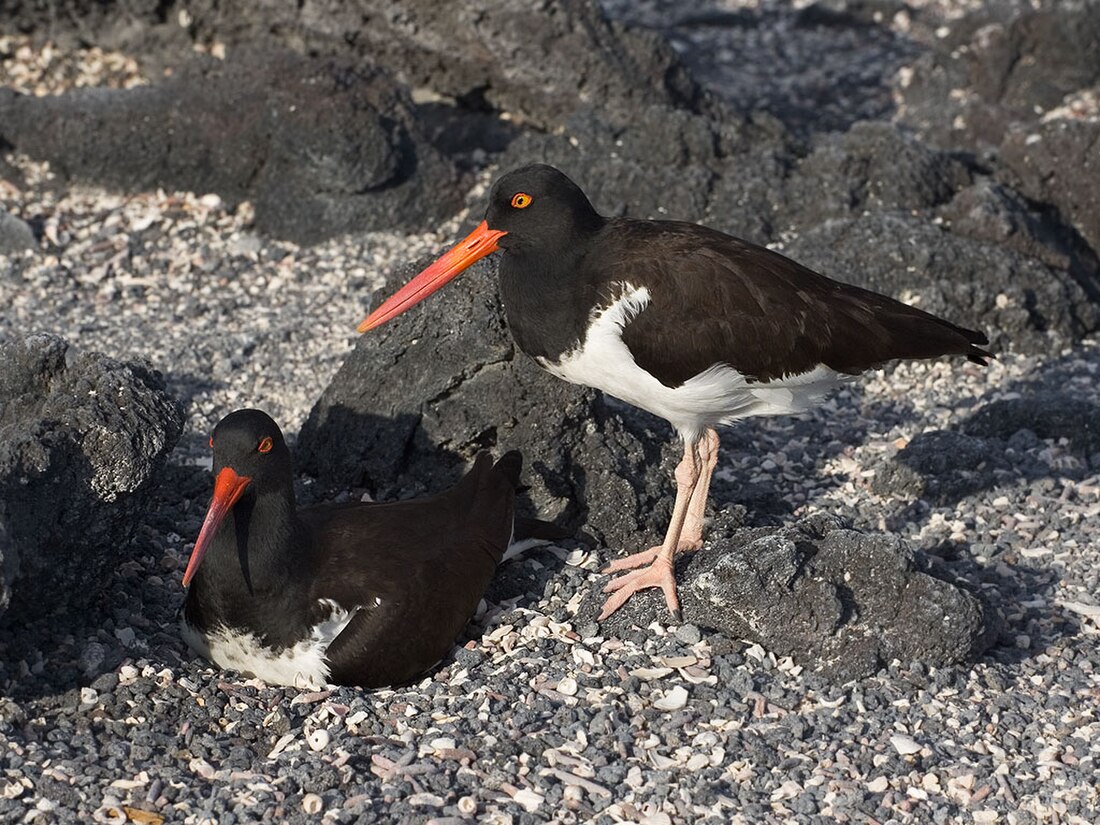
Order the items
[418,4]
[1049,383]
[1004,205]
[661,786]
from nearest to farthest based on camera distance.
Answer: [661,786] < [1049,383] < [1004,205] < [418,4]

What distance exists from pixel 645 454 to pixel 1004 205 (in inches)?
139

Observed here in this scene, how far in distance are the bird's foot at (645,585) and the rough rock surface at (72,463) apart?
1.85 m

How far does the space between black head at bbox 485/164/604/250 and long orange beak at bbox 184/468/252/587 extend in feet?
4.89

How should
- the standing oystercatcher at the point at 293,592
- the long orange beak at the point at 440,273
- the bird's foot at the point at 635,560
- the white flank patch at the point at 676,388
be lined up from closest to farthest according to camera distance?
the standing oystercatcher at the point at 293,592
the white flank patch at the point at 676,388
the long orange beak at the point at 440,273
the bird's foot at the point at 635,560

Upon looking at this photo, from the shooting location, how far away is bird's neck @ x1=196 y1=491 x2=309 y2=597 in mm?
5500

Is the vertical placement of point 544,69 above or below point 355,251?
above

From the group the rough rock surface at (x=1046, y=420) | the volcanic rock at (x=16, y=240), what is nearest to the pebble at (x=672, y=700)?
the rough rock surface at (x=1046, y=420)

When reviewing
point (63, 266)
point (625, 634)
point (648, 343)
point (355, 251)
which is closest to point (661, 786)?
point (625, 634)

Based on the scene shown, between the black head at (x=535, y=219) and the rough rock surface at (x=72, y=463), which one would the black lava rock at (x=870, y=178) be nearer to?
the black head at (x=535, y=219)

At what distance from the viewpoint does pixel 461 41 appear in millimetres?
10258

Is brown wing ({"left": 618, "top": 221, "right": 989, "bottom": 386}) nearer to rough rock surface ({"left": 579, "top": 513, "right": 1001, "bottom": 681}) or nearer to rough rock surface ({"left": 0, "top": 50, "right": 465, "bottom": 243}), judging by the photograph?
rough rock surface ({"left": 579, "top": 513, "right": 1001, "bottom": 681})

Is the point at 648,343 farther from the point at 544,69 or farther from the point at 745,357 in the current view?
the point at 544,69

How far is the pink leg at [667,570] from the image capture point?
19.5 ft

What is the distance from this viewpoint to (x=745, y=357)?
234 inches
